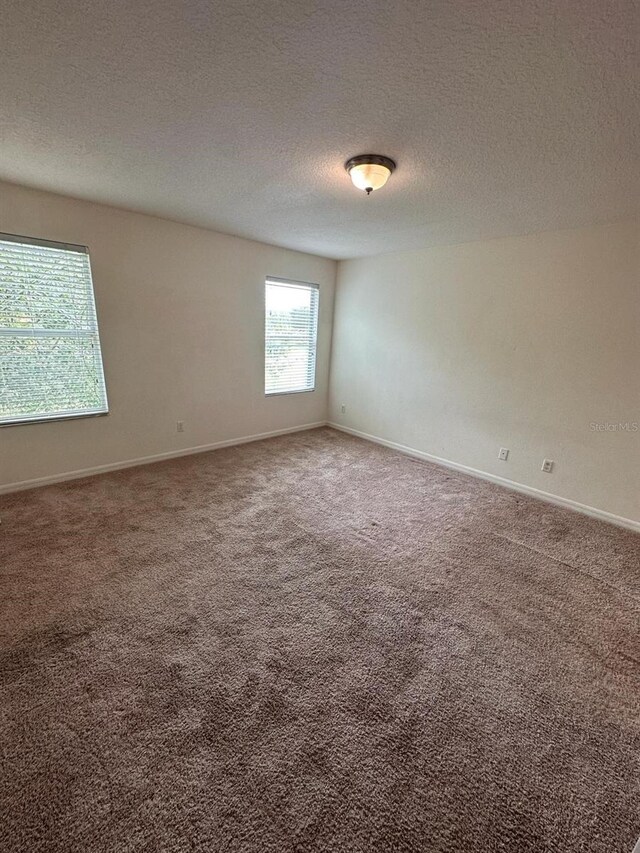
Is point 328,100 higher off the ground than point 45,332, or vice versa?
point 328,100

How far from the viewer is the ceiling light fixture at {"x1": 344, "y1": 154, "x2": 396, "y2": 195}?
6.24 feet

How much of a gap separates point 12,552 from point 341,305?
4249 mm

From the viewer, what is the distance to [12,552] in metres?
2.17

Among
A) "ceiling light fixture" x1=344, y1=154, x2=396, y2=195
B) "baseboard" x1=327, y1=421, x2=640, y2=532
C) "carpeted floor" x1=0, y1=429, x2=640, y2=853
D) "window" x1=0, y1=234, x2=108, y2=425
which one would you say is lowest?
Result: "carpeted floor" x1=0, y1=429, x2=640, y2=853

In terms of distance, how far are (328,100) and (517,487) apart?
3396 millimetres

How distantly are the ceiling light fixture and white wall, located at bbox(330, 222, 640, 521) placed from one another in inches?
73.8

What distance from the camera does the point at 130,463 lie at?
352cm

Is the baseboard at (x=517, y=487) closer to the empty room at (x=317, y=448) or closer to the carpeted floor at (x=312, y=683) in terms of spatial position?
the empty room at (x=317, y=448)

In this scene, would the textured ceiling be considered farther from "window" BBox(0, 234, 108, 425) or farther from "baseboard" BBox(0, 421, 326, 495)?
"baseboard" BBox(0, 421, 326, 495)

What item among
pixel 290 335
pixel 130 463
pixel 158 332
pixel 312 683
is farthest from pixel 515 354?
pixel 130 463

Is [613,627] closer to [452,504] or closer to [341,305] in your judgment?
[452,504]

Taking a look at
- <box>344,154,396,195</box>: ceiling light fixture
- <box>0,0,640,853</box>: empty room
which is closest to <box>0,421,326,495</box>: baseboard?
<box>0,0,640,853</box>: empty room

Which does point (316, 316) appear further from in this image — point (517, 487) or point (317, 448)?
point (517, 487)

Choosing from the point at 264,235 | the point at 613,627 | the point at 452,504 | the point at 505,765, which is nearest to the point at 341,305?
the point at 264,235
